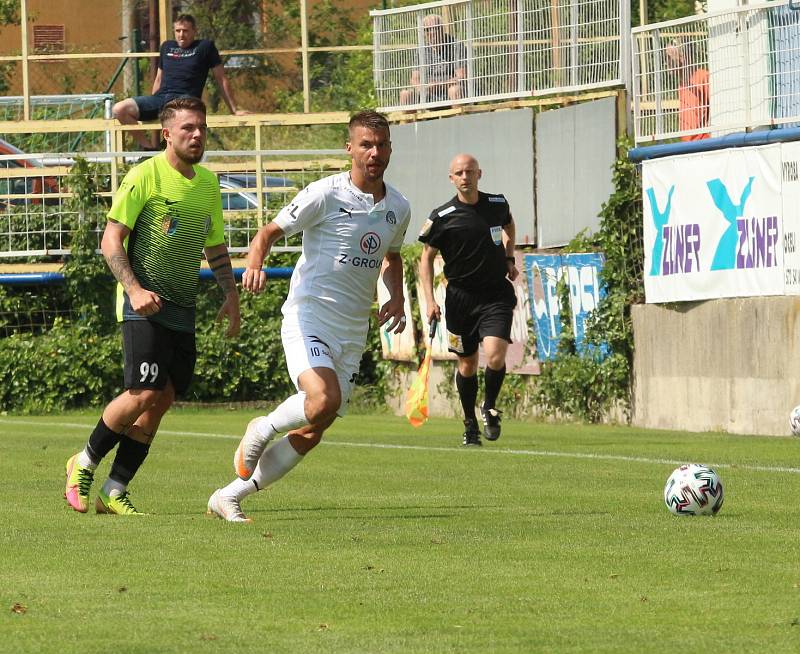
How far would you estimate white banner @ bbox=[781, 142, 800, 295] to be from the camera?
16.0 m

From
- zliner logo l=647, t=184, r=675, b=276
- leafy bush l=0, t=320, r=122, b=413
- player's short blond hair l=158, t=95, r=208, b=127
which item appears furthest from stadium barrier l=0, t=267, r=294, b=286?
player's short blond hair l=158, t=95, r=208, b=127

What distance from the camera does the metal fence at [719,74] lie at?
55.1 feet

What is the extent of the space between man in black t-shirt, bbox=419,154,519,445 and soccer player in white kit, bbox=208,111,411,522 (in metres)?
5.87

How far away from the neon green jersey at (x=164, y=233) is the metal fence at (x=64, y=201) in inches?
544

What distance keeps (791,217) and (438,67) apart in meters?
7.32

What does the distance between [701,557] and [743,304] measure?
934 centimetres

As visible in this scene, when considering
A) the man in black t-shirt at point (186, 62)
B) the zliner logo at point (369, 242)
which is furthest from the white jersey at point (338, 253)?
the man in black t-shirt at point (186, 62)

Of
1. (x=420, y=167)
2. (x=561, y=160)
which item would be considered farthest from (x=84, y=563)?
(x=420, y=167)

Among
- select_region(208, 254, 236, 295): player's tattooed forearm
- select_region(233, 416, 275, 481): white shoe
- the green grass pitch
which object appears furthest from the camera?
select_region(208, 254, 236, 295): player's tattooed forearm

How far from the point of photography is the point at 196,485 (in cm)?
Answer: 1170

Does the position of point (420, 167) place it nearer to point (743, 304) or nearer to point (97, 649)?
point (743, 304)

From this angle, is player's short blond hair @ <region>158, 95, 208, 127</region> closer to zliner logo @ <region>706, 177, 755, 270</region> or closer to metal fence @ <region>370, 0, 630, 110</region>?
zliner logo @ <region>706, 177, 755, 270</region>

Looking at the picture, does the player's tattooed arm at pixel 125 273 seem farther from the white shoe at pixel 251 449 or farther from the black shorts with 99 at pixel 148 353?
the white shoe at pixel 251 449

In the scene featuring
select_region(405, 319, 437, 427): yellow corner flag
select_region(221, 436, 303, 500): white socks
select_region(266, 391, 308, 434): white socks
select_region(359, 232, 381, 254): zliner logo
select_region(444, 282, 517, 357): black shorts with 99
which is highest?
select_region(359, 232, 381, 254): zliner logo
